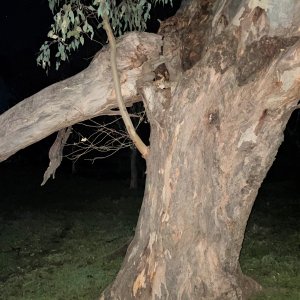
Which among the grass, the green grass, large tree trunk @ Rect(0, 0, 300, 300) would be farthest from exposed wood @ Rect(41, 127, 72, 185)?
the green grass

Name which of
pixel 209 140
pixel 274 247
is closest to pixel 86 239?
pixel 274 247

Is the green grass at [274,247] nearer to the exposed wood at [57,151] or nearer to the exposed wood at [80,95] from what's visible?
the exposed wood at [57,151]

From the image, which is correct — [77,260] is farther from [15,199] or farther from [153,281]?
[15,199]

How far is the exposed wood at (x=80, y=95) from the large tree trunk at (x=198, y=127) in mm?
11

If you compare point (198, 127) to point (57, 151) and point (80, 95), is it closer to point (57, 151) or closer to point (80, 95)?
point (80, 95)

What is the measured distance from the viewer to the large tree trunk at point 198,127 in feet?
17.1

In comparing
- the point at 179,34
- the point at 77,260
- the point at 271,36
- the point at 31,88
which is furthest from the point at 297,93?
the point at 31,88

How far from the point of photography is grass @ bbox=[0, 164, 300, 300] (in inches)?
321

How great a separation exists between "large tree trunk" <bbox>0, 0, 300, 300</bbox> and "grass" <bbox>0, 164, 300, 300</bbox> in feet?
4.56

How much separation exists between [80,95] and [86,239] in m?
7.16

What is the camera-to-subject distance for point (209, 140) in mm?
5492

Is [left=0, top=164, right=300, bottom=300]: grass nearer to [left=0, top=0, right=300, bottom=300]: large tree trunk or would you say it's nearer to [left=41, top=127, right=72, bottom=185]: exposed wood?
[left=0, top=0, right=300, bottom=300]: large tree trunk

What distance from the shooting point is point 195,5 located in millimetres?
5992

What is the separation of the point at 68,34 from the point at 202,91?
1845 millimetres
